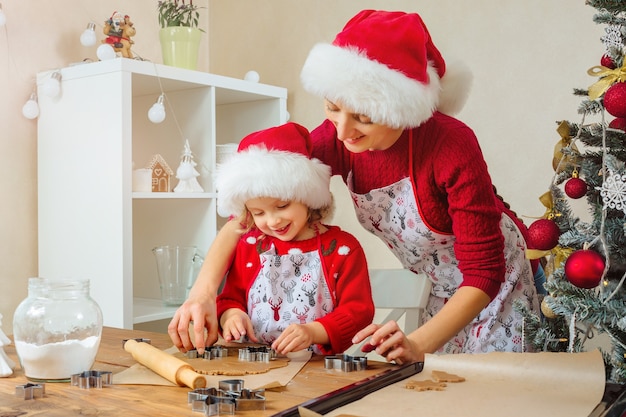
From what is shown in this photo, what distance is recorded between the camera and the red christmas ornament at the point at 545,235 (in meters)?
1.20

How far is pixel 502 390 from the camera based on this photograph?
994 mm

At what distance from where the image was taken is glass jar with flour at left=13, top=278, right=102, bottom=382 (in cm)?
104

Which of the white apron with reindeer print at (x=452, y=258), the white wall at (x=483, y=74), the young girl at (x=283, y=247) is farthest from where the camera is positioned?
the white wall at (x=483, y=74)

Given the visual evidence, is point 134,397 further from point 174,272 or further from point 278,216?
point 174,272

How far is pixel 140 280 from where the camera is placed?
2.82 m

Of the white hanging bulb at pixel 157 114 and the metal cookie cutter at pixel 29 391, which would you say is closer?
the metal cookie cutter at pixel 29 391

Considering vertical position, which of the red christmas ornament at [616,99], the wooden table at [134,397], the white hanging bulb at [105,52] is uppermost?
the white hanging bulb at [105,52]

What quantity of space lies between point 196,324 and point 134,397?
1.06 ft

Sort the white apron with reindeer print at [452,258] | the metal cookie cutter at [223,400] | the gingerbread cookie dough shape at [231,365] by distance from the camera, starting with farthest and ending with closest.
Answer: the white apron with reindeer print at [452,258], the gingerbread cookie dough shape at [231,365], the metal cookie cutter at [223,400]

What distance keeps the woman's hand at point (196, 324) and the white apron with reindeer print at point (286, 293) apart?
122mm

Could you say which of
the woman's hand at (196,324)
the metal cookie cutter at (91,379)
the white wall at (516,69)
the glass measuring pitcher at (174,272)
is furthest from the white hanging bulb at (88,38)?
the metal cookie cutter at (91,379)

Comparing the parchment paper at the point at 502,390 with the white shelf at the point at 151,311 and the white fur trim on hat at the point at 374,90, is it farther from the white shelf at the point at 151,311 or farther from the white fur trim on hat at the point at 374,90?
the white shelf at the point at 151,311

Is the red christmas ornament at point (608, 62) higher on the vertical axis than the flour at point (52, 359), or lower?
higher

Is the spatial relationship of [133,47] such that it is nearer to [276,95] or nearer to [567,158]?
[276,95]
